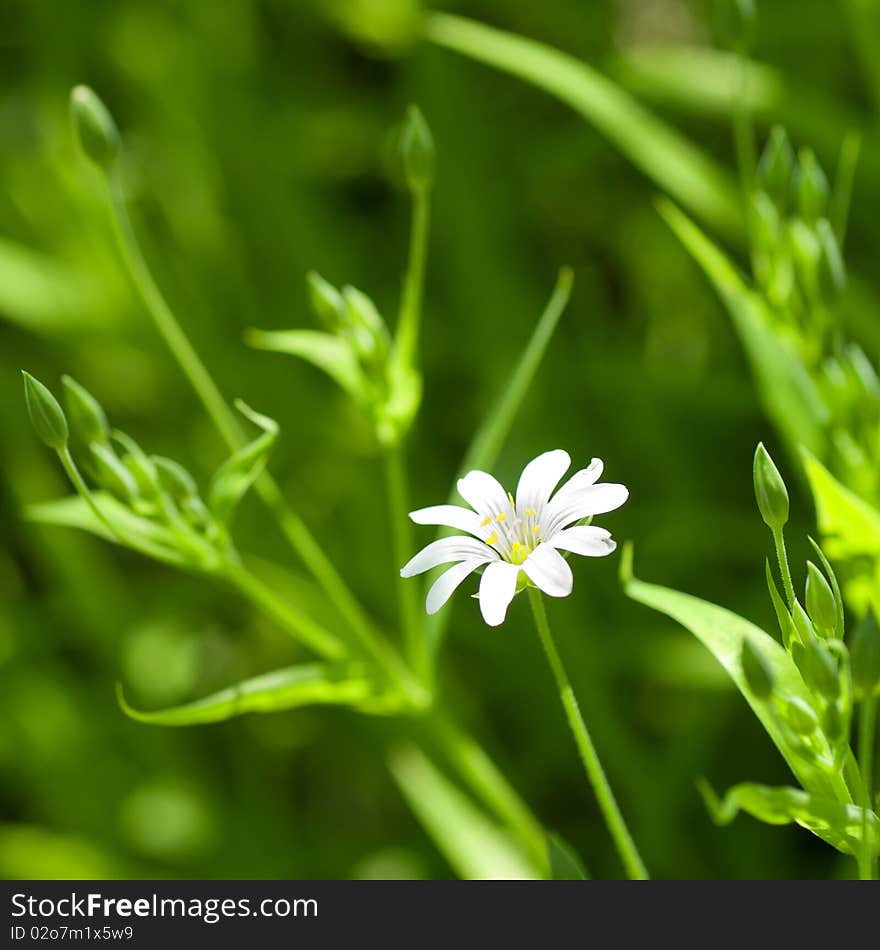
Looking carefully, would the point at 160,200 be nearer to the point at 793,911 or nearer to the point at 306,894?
the point at 306,894

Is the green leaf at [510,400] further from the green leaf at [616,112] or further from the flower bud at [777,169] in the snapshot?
the green leaf at [616,112]

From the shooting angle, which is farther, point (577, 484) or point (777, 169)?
point (777, 169)

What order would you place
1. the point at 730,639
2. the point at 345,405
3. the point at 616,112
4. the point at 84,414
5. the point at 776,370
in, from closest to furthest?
the point at 730,639 < the point at 84,414 < the point at 776,370 < the point at 616,112 < the point at 345,405

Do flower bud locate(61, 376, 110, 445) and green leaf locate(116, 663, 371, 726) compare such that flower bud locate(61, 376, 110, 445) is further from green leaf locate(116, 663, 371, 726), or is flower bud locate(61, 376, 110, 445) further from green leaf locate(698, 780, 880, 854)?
green leaf locate(698, 780, 880, 854)

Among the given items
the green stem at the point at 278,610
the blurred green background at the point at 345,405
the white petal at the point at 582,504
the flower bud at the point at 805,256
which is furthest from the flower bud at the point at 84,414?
the blurred green background at the point at 345,405

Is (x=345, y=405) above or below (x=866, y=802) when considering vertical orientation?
above

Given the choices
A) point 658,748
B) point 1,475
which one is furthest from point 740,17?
point 1,475

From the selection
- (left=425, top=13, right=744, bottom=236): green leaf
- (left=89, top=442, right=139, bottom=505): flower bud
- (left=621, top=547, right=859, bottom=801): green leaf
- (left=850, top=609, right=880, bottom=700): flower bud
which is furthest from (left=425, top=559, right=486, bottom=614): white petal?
(left=425, top=13, right=744, bottom=236): green leaf

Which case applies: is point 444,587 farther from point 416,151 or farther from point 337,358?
point 416,151

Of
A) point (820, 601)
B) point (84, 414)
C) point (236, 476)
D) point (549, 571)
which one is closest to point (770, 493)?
point (820, 601)
